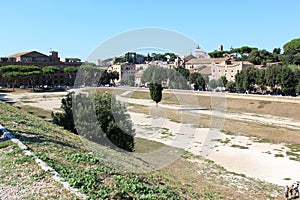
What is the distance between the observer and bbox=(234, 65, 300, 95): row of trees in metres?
55.8

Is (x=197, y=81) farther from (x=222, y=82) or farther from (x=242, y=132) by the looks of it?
(x=242, y=132)

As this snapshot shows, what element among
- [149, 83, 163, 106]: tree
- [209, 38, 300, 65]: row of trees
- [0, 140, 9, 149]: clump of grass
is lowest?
[0, 140, 9, 149]: clump of grass

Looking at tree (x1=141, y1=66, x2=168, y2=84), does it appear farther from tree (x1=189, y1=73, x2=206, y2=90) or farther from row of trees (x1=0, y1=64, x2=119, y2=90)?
row of trees (x1=0, y1=64, x2=119, y2=90)

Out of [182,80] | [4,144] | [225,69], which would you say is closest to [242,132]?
[4,144]

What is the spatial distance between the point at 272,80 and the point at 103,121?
48003 mm

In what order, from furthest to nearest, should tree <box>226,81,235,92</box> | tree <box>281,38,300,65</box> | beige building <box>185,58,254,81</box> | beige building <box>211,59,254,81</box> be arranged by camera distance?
tree <box>281,38,300,65</box> < beige building <box>185,58,254,81</box> < beige building <box>211,59,254,81</box> < tree <box>226,81,235,92</box>

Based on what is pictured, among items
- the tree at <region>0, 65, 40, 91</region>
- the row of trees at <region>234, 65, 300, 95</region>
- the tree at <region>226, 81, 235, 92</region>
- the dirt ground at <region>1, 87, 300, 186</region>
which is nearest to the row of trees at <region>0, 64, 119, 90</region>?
the tree at <region>0, 65, 40, 91</region>

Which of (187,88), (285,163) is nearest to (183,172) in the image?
(285,163)

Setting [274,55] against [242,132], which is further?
[274,55]

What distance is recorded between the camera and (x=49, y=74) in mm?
87812

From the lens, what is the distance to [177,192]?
975 centimetres

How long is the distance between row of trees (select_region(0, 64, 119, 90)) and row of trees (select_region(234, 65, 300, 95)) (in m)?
33.1

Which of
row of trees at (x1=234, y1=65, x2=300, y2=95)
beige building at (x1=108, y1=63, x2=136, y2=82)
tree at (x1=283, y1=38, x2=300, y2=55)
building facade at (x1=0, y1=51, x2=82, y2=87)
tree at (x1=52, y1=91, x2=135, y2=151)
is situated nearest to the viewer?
tree at (x1=52, y1=91, x2=135, y2=151)

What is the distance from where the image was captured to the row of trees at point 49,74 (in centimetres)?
7344
